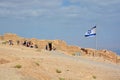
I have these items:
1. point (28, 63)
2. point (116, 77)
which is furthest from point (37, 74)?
point (116, 77)

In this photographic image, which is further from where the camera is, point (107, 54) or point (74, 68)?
point (107, 54)

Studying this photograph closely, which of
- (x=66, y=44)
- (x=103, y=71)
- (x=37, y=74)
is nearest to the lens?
(x=37, y=74)

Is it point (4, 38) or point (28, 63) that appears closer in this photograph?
point (28, 63)

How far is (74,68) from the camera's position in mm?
36000

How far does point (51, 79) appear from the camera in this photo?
2664 centimetres

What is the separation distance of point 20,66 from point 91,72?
10773 millimetres

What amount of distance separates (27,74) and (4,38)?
6479cm

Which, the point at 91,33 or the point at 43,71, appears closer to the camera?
the point at 43,71

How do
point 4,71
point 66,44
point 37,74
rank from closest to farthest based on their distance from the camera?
1. point 4,71
2. point 37,74
3. point 66,44

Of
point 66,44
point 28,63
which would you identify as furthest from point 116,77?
point 66,44

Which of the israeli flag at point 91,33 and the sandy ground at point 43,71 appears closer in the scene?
the sandy ground at point 43,71

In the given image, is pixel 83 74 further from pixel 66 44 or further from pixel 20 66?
pixel 66 44

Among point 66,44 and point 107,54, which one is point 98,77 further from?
point 66,44

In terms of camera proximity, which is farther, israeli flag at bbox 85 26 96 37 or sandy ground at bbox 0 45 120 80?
israeli flag at bbox 85 26 96 37
